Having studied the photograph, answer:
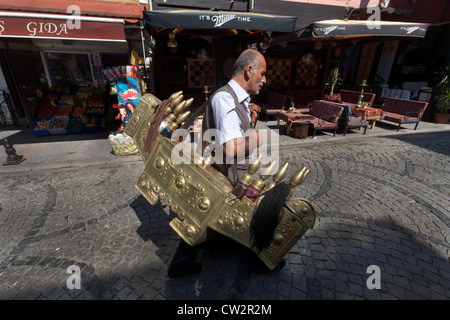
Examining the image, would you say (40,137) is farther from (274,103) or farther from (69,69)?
(274,103)

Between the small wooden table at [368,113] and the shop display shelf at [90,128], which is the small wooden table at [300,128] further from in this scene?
the shop display shelf at [90,128]

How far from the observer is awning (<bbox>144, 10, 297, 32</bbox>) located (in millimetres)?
4812

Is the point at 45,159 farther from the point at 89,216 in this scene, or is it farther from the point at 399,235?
the point at 399,235

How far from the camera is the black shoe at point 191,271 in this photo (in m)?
2.31

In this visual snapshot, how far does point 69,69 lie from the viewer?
27.1 feet

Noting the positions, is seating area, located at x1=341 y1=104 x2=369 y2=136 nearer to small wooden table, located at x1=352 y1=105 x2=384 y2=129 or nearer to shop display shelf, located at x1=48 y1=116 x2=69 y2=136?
small wooden table, located at x1=352 y1=105 x2=384 y2=129

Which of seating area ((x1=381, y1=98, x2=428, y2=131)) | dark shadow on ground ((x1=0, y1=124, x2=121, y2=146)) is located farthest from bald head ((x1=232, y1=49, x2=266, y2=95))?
seating area ((x1=381, y1=98, x2=428, y2=131))

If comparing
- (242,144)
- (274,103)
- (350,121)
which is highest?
(242,144)

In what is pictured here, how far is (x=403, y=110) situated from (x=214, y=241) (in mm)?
9291

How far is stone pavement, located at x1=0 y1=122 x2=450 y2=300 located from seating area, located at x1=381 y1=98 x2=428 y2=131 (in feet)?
9.40

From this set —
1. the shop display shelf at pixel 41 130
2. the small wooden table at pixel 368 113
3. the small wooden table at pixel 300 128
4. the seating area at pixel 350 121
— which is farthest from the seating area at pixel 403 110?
the shop display shelf at pixel 41 130

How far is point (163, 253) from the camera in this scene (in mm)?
2689

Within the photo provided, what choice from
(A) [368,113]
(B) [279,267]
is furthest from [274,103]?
(B) [279,267]
